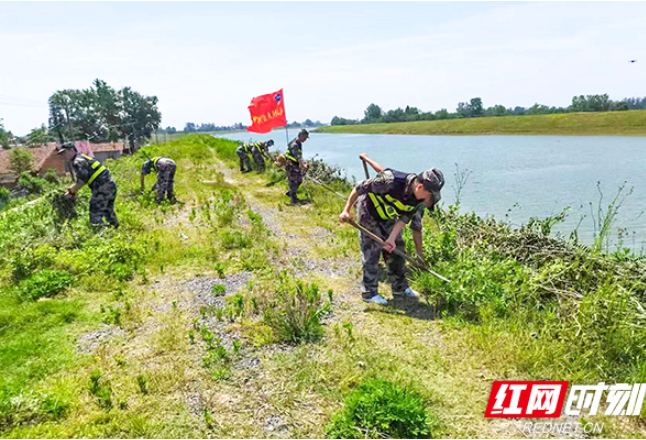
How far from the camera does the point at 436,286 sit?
498 cm

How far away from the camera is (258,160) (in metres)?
17.8

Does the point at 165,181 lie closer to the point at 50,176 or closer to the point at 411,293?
the point at 411,293

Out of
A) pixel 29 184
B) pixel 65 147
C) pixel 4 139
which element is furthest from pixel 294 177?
pixel 4 139

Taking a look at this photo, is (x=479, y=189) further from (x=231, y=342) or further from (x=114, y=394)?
(x=114, y=394)

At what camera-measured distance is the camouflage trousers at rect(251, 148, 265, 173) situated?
17.6 m

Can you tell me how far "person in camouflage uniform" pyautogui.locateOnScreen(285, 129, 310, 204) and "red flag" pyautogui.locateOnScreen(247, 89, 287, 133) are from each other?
4817 mm

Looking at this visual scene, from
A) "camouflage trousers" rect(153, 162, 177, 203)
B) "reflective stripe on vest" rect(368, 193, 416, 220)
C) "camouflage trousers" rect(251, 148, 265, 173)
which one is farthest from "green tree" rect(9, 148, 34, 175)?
"reflective stripe on vest" rect(368, 193, 416, 220)

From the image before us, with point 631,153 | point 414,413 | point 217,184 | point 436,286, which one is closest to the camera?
point 414,413

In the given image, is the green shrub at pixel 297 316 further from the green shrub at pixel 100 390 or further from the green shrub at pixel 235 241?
the green shrub at pixel 235 241

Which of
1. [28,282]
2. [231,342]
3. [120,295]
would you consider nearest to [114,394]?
[231,342]

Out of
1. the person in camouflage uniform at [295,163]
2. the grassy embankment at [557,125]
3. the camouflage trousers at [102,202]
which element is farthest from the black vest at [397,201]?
the grassy embankment at [557,125]

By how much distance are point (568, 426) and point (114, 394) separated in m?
3.79

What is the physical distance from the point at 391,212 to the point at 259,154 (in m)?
13.6

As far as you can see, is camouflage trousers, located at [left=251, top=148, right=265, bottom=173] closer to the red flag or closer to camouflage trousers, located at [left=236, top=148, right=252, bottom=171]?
camouflage trousers, located at [left=236, top=148, right=252, bottom=171]
